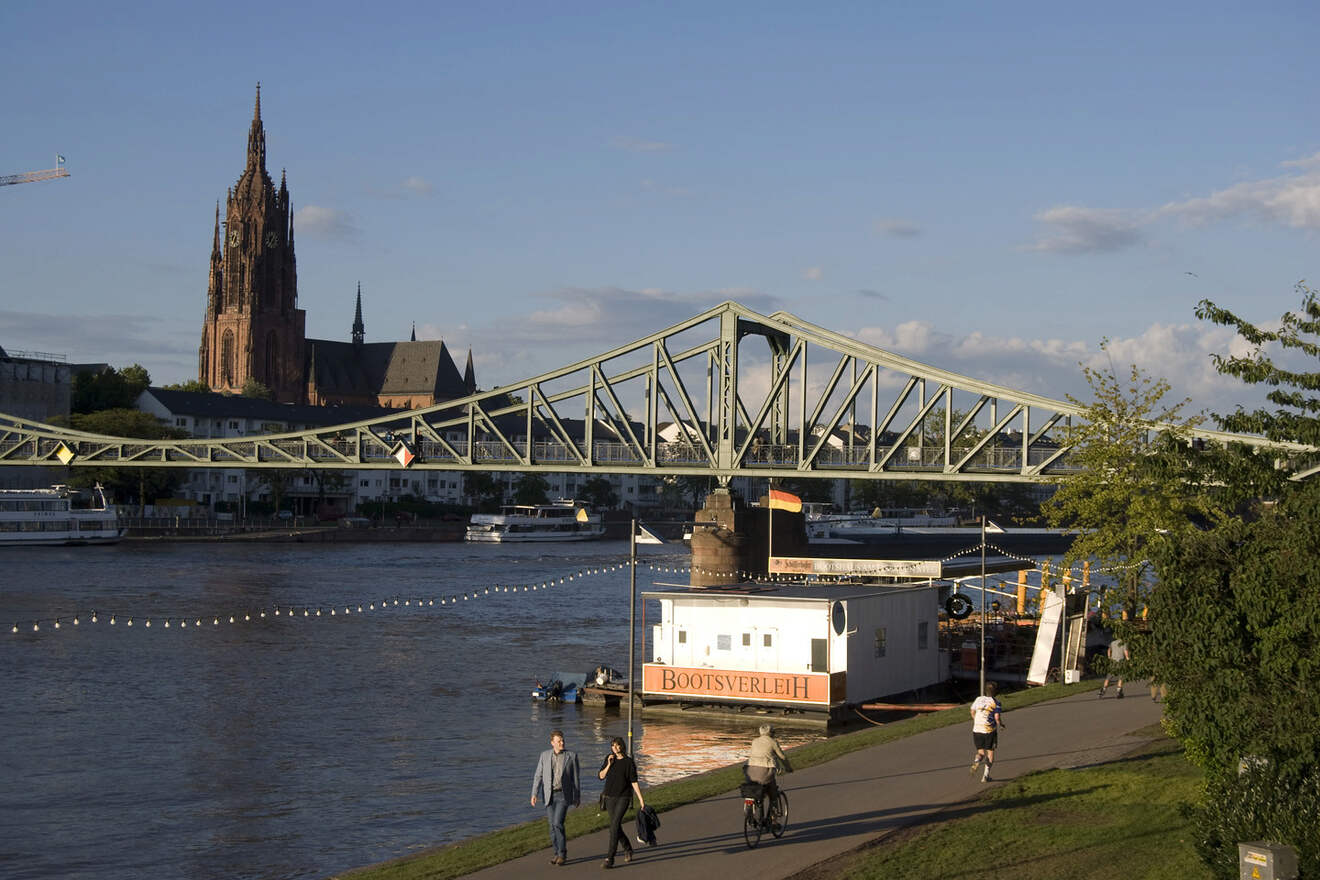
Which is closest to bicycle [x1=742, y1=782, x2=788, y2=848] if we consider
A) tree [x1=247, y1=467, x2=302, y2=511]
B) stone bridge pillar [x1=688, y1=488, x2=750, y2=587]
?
stone bridge pillar [x1=688, y1=488, x2=750, y2=587]

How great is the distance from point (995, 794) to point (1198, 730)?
494 cm

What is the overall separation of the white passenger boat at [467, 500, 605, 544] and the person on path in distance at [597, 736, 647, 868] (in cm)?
14185

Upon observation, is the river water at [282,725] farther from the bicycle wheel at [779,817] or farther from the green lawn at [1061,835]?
the green lawn at [1061,835]

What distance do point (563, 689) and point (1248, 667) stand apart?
30.2m

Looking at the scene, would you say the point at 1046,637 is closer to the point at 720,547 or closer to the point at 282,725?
the point at 282,725

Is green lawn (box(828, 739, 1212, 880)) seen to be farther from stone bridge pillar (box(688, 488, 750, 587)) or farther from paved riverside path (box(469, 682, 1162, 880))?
stone bridge pillar (box(688, 488, 750, 587))

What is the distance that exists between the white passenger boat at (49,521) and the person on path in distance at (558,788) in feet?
413

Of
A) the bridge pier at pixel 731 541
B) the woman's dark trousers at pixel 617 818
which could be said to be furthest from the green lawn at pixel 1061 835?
the bridge pier at pixel 731 541

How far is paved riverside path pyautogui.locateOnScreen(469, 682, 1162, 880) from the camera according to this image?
20.8 meters

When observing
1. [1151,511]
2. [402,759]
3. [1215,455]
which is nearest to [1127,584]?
[1151,511]

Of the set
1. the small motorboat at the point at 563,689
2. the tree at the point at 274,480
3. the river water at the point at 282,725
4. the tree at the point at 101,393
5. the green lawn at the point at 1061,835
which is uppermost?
the tree at the point at 101,393

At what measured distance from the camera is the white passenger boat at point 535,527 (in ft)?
561

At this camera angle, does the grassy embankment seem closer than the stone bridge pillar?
Yes

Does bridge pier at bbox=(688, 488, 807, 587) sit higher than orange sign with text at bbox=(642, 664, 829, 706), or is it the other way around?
bridge pier at bbox=(688, 488, 807, 587)
